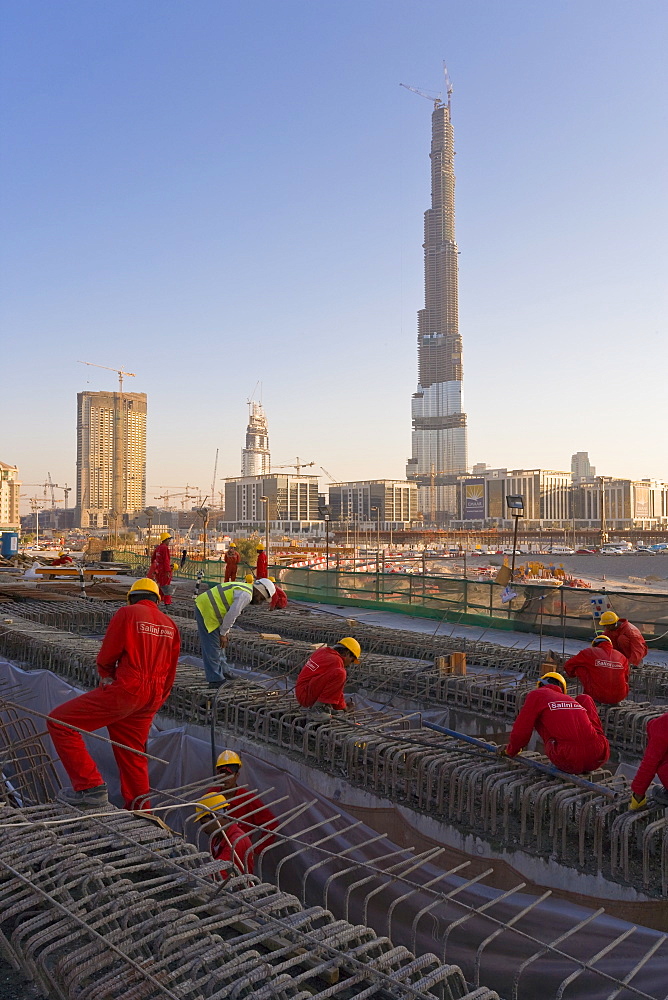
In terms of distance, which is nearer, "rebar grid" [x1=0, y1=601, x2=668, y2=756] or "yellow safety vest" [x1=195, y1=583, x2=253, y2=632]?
"rebar grid" [x1=0, y1=601, x2=668, y2=756]

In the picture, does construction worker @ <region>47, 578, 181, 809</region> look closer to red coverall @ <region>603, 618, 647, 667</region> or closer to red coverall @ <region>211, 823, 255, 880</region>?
red coverall @ <region>211, 823, 255, 880</region>

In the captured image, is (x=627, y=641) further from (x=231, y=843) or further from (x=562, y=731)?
(x=231, y=843)

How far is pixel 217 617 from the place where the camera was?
948cm

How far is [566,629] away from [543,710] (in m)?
8.99

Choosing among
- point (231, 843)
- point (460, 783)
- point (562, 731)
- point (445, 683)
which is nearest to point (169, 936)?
point (231, 843)

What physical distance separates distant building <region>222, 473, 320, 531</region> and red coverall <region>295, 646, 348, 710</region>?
165 meters

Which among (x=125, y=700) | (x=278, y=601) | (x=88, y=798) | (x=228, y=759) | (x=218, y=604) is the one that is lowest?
(x=228, y=759)

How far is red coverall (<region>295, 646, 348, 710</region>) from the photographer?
8039 mm

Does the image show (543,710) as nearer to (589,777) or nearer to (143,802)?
(589,777)

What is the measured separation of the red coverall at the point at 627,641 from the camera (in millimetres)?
9891

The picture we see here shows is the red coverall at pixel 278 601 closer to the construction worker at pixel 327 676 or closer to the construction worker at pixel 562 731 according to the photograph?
the construction worker at pixel 327 676

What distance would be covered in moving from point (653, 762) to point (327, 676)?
11.6 feet

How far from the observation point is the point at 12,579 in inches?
858

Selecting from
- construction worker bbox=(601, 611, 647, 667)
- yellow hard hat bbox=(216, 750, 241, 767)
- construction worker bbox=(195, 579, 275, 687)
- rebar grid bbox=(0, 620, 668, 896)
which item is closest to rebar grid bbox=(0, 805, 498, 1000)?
rebar grid bbox=(0, 620, 668, 896)
